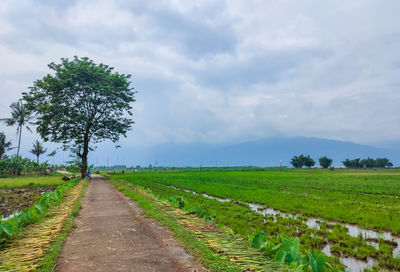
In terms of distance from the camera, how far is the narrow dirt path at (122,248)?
393 cm

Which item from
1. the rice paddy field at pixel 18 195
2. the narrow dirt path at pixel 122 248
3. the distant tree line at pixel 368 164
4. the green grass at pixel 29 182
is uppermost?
the distant tree line at pixel 368 164

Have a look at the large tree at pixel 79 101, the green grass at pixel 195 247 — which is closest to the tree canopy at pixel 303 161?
the large tree at pixel 79 101

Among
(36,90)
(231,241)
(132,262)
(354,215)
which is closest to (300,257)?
(231,241)

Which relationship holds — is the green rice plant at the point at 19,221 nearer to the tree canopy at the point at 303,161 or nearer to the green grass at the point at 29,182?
the green grass at the point at 29,182

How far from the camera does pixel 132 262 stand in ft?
13.4

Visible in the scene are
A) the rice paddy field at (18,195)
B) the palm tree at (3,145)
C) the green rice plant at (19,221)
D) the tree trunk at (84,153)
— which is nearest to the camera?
the green rice plant at (19,221)

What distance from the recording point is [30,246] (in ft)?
16.1

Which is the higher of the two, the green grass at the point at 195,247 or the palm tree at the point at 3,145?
the palm tree at the point at 3,145

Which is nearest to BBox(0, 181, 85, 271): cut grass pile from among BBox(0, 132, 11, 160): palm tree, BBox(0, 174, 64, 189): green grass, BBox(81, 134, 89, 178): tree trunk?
BBox(0, 174, 64, 189): green grass

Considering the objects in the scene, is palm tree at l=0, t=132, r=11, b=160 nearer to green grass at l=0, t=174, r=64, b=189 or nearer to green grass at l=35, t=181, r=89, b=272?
green grass at l=0, t=174, r=64, b=189

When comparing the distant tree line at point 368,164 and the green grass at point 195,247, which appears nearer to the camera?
the green grass at point 195,247

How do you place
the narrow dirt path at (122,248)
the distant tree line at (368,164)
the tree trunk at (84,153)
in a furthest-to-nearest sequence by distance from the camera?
1. the distant tree line at (368,164)
2. the tree trunk at (84,153)
3. the narrow dirt path at (122,248)

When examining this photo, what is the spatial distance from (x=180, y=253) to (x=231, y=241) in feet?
4.53

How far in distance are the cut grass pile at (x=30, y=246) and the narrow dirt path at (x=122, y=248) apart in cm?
38
